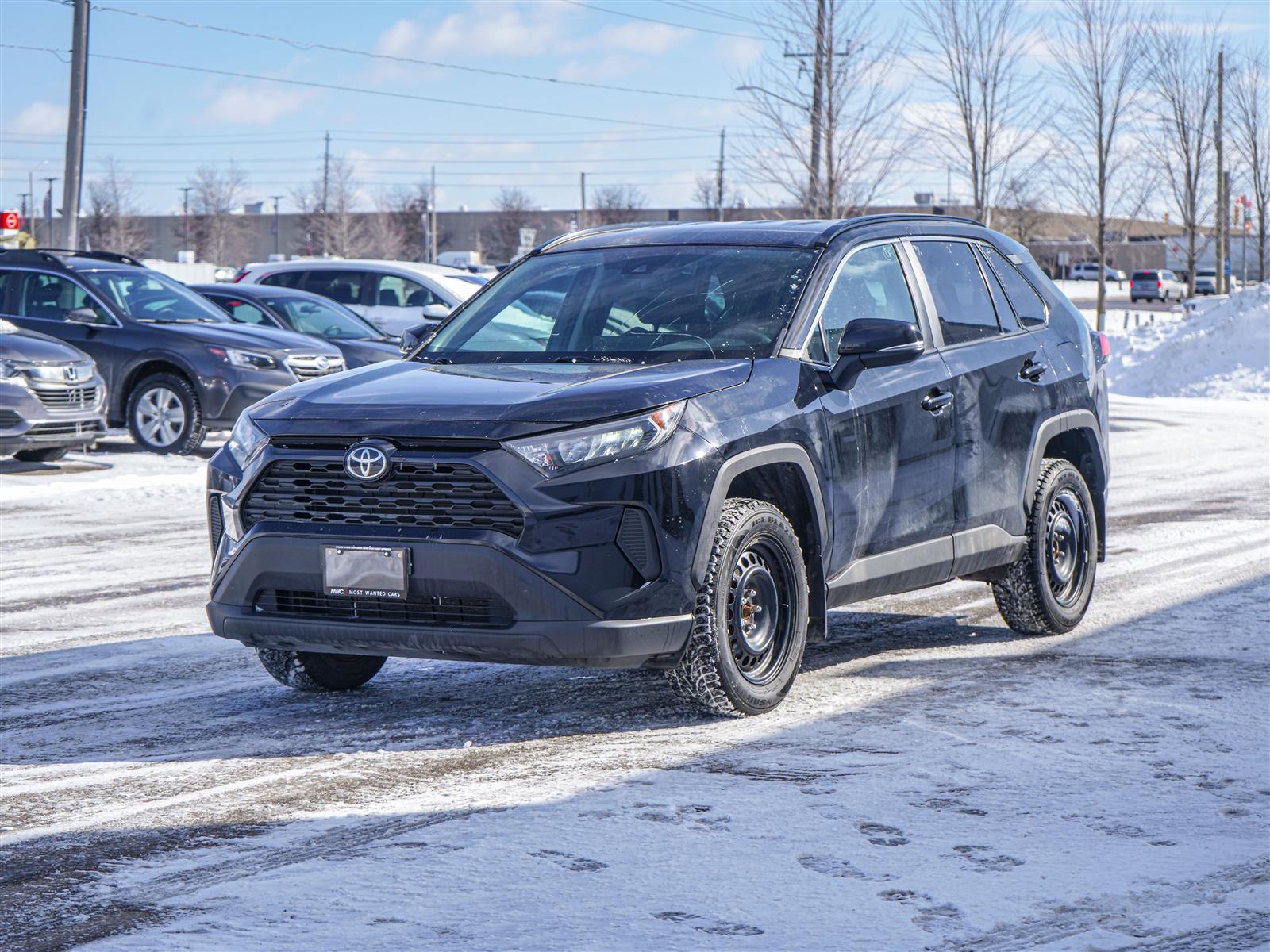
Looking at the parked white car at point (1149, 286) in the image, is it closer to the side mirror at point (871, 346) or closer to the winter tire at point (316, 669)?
the side mirror at point (871, 346)

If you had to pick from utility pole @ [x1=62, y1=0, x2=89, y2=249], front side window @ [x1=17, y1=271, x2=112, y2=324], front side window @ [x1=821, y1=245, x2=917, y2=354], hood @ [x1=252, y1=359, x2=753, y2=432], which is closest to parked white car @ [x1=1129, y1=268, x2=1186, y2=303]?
utility pole @ [x1=62, y1=0, x2=89, y2=249]

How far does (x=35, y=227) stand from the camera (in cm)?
10050

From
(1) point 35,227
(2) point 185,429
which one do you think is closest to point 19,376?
(2) point 185,429

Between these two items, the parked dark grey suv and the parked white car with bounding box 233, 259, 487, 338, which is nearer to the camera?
the parked dark grey suv

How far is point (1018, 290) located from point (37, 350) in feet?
32.6

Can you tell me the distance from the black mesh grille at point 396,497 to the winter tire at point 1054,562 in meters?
3.11

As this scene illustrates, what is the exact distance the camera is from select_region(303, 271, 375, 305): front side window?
22.0 meters

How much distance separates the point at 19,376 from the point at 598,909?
11.8m

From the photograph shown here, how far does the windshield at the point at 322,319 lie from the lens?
1934 cm

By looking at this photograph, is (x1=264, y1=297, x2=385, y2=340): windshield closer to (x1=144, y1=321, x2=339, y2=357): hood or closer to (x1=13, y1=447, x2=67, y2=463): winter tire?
(x1=144, y1=321, x2=339, y2=357): hood

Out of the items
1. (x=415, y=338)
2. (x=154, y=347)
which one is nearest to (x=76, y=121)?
(x=154, y=347)

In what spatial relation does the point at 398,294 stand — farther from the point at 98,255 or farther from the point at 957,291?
the point at 957,291

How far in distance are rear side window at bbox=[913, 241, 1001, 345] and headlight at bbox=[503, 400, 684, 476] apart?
2.07 metres

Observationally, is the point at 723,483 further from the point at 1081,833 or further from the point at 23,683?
the point at 23,683
